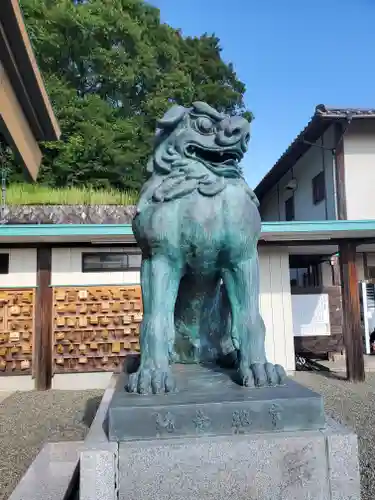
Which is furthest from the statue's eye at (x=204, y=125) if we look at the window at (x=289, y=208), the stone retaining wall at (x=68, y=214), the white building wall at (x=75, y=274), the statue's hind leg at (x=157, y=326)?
the window at (x=289, y=208)

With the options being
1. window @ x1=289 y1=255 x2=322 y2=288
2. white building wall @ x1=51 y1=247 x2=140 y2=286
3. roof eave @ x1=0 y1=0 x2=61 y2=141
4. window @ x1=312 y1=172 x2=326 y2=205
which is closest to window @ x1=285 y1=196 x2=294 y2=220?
window @ x1=312 y1=172 x2=326 y2=205

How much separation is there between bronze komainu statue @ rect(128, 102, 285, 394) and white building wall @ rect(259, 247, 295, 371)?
5678 millimetres

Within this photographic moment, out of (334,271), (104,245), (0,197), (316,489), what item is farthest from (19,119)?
(334,271)

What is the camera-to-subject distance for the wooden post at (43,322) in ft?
23.1

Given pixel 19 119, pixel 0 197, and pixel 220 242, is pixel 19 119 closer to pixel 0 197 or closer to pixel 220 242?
pixel 220 242

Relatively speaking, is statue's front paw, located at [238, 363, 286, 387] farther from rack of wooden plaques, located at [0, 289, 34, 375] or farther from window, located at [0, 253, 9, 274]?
window, located at [0, 253, 9, 274]

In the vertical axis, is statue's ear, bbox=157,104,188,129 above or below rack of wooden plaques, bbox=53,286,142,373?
above

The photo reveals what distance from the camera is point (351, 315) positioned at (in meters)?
7.41

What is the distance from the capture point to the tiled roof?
911 centimetres

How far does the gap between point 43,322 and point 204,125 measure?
225 inches

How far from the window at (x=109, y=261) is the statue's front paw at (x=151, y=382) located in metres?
5.54

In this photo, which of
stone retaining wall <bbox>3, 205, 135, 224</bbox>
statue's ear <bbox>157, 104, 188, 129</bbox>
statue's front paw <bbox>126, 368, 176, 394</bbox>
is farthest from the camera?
stone retaining wall <bbox>3, 205, 135, 224</bbox>

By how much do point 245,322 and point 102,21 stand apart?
48.7 ft

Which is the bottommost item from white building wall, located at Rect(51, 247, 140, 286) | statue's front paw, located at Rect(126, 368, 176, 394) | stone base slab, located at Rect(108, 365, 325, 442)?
stone base slab, located at Rect(108, 365, 325, 442)
